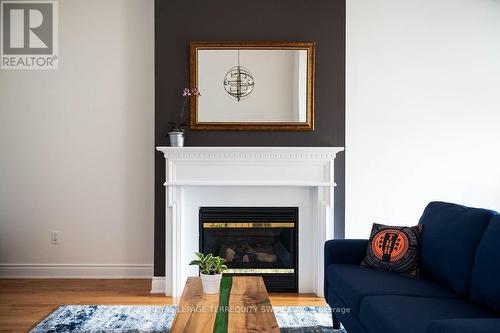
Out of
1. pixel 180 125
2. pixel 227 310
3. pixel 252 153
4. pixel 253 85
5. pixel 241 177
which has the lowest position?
pixel 227 310

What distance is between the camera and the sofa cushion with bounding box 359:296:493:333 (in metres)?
1.53

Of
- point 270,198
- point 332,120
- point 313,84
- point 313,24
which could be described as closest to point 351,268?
point 270,198

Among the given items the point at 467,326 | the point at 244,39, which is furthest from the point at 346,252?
the point at 244,39

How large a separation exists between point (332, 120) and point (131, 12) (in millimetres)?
2260

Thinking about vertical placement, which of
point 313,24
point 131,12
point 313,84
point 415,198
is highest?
point 131,12

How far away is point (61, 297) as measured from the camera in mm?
3131

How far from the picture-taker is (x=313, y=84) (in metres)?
3.29

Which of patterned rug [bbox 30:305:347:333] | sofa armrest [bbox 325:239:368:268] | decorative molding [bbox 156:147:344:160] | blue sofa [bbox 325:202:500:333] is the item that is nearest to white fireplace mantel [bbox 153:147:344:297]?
decorative molding [bbox 156:147:344:160]

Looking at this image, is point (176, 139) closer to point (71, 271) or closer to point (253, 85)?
point (253, 85)

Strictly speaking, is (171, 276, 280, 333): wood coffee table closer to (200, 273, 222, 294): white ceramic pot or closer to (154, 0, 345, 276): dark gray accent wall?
(200, 273, 222, 294): white ceramic pot

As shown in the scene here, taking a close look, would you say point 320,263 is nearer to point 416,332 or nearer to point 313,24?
point 416,332

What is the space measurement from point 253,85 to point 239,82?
0.13 m

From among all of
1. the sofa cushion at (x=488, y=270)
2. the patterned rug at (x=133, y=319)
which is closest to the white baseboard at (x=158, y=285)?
the patterned rug at (x=133, y=319)

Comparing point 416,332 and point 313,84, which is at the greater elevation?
point 313,84
